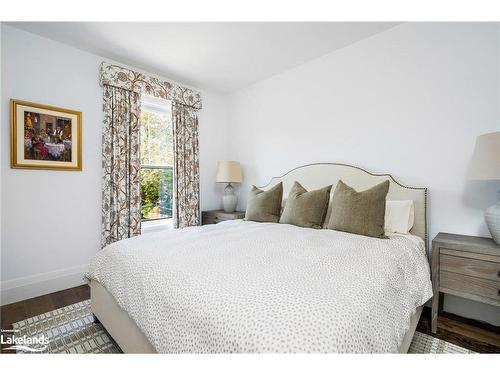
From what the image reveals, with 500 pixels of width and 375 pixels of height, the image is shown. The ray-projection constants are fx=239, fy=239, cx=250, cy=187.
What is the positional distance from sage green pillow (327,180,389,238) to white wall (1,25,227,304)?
2587mm

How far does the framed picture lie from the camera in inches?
86.6

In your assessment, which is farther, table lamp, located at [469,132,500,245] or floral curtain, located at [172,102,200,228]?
floral curtain, located at [172,102,200,228]

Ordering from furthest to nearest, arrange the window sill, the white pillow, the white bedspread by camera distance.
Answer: the window sill < the white pillow < the white bedspread

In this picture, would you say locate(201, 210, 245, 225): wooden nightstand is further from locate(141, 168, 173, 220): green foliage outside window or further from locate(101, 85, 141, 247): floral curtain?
locate(101, 85, 141, 247): floral curtain

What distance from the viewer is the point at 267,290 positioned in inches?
36.7

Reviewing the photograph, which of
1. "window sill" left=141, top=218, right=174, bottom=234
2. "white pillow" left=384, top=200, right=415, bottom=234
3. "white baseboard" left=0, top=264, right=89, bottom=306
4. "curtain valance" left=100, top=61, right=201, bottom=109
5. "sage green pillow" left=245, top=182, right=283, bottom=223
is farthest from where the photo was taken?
"window sill" left=141, top=218, right=174, bottom=234

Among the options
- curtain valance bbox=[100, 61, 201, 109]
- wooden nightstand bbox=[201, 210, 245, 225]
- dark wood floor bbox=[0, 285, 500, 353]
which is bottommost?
dark wood floor bbox=[0, 285, 500, 353]

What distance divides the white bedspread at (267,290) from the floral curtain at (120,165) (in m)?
1.17

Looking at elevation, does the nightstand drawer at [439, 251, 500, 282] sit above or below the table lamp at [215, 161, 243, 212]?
below

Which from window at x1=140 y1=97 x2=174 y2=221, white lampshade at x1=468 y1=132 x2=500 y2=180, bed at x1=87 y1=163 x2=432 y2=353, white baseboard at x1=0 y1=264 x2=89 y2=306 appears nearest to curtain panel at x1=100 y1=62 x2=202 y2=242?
window at x1=140 y1=97 x2=174 y2=221

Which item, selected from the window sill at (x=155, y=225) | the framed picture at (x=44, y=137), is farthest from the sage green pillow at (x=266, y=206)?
the framed picture at (x=44, y=137)

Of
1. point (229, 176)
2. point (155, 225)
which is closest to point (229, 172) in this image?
point (229, 176)

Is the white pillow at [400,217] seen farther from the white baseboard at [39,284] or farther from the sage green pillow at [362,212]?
the white baseboard at [39,284]
